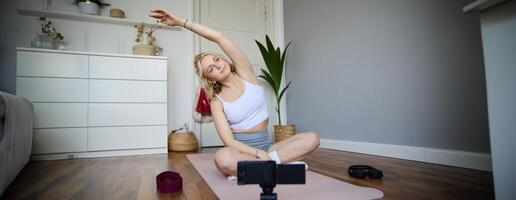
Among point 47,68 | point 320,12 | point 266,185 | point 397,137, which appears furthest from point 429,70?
point 47,68

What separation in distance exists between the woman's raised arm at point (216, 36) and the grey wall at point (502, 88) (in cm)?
103

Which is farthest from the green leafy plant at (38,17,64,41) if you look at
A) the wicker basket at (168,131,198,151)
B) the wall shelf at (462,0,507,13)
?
the wall shelf at (462,0,507,13)

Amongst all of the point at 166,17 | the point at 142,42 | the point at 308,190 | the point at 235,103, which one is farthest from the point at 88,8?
the point at 308,190

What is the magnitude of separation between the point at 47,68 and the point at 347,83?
2691 mm

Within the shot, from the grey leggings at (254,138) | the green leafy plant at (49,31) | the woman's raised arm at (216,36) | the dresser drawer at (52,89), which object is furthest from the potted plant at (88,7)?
the grey leggings at (254,138)

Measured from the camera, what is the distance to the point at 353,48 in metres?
→ 2.62

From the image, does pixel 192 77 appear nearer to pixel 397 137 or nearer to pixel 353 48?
pixel 353 48

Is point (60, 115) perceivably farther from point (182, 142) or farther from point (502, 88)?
point (502, 88)

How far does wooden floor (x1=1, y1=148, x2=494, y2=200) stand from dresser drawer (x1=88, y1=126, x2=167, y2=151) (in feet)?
1.82

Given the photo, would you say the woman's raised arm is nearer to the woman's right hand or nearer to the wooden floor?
the woman's right hand

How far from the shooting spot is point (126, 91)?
2.78 meters

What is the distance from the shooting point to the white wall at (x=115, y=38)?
2771 millimetres

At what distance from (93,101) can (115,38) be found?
0.87 m

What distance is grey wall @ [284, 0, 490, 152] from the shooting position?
174cm
